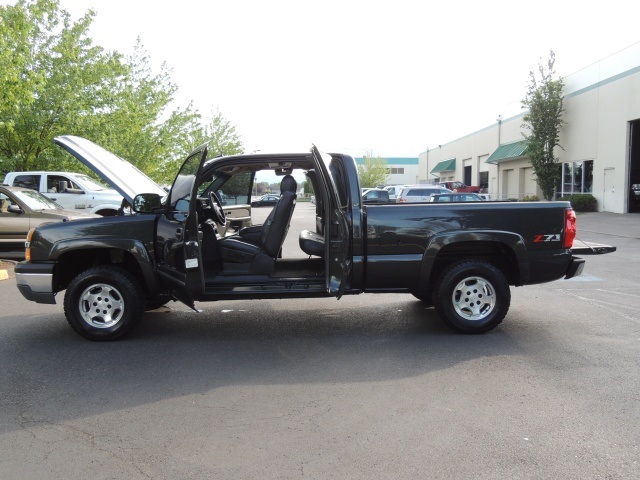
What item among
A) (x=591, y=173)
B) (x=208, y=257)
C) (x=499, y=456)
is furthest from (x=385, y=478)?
(x=591, y=173)

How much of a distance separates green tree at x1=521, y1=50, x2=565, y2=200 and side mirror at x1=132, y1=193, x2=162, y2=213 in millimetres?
32420

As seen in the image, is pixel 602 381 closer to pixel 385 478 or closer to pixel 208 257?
pixel 385 478

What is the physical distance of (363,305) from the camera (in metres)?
8.24

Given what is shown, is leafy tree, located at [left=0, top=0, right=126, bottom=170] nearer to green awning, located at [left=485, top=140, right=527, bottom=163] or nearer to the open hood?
the open hood

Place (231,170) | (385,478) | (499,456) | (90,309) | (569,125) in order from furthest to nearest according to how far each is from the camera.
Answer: (569,125), (231,170), (90,309), (499,456), (385,478)

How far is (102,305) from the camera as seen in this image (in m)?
6.37

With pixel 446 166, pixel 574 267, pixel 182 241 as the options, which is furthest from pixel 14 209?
pixel 446 166

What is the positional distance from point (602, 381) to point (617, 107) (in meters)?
28.5

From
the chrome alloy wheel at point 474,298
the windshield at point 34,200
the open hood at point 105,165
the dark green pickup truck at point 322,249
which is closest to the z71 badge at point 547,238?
the dark green pickup truck at point 322,249

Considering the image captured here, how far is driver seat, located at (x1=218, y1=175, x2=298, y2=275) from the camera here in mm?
6598

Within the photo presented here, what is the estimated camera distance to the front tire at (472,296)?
6.45m

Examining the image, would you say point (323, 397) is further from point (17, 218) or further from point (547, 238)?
point (17, 218)

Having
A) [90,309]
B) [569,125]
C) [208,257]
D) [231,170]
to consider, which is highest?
[569,125]

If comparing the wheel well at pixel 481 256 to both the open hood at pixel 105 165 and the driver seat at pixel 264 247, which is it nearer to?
the driver seat at pixel 264 247
